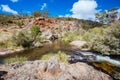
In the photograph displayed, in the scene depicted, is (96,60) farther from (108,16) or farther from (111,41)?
(108,16)

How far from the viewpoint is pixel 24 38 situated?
36.3m

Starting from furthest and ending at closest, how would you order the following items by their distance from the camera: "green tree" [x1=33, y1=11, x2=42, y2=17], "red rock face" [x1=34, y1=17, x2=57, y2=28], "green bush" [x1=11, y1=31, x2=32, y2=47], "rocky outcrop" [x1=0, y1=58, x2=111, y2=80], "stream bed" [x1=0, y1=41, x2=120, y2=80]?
"green tree" [x1=33, y1=11, x2=42, y2=17], "red rock face" [x1=34, y1=17, x2=57, y2=28], "green bush" [x1=11, y1=31, x2=32, y2=47], "stream bed" [x1=0, y1=41, x2=120, y2=80], "rocky outcrop" [x1=0, y1=58, x2=111, y2=80]

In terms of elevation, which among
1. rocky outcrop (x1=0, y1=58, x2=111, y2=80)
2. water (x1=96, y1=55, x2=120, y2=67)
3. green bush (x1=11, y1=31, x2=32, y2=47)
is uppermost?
green bush (x1=11, y1=31, x2=32, y2=47)

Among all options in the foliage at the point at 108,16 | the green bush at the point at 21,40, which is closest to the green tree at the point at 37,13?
the foliage at the point at 108,16

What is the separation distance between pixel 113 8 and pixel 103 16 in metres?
6.34

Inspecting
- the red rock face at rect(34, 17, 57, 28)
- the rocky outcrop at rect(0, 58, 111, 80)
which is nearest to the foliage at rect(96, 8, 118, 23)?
the red rock face at rect(34, 17, 57, 28)

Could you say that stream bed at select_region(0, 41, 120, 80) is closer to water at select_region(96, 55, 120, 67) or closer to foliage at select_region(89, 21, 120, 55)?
water at select_region(96, 55, 120, 67)

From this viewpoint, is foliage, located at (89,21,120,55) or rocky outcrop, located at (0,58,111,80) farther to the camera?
foliage, located at (89,21,120,55)

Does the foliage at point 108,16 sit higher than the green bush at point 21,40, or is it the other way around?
the foliage at point 108,16

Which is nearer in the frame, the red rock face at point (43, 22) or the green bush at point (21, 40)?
the green bush at point (21, 40)

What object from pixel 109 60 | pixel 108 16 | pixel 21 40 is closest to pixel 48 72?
pixel 109 60

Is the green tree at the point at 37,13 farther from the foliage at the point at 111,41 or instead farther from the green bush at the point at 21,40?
the foliage at the point at 111,41

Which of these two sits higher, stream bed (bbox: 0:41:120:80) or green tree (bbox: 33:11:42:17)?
green tree (bbox: 33:11:42:17)

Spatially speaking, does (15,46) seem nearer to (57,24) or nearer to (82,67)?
(82,67)
